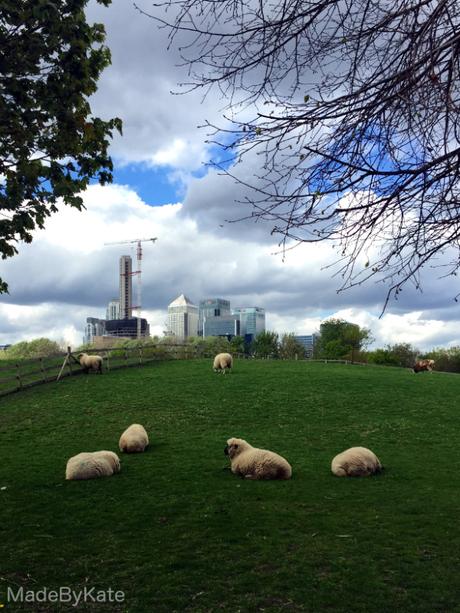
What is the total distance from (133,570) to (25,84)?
812 centimetres

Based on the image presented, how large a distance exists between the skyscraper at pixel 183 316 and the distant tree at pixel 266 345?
301 ft

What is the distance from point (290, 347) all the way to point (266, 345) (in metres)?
4.67

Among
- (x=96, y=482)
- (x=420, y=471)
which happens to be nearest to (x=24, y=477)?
(x=96, y=482)

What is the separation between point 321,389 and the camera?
23.9m

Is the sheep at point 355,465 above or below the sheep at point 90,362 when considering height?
below

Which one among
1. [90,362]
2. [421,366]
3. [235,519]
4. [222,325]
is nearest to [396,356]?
[421,366]

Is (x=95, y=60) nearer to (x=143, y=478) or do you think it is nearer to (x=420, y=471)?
(x=143, y=478)

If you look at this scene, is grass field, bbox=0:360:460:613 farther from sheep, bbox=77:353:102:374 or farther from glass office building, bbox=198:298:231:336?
glass office building, bbox=198:298:231:336

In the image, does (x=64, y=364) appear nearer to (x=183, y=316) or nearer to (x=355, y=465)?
(x=355, y=465)

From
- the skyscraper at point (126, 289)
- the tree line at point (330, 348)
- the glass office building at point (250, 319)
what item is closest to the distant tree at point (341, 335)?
the tree line at point (330, 348)

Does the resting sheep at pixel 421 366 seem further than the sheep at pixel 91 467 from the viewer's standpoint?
Yes

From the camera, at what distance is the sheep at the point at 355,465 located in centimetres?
1046

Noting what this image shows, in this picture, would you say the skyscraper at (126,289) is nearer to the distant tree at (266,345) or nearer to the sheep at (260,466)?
the distant tree at (266,345)

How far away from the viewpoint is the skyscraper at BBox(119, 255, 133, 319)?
174 m
